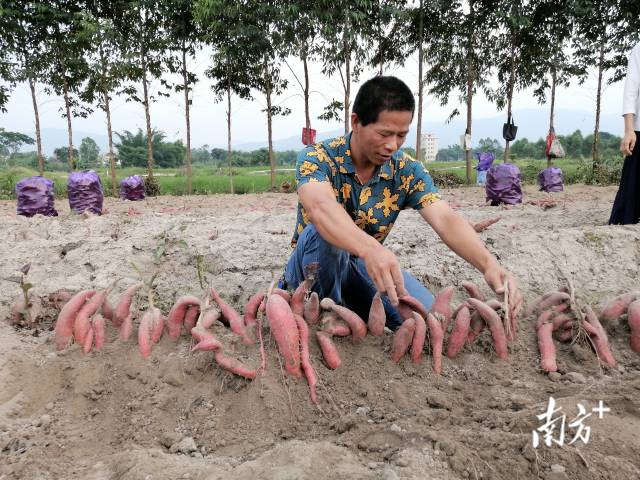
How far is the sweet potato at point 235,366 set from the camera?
167cm

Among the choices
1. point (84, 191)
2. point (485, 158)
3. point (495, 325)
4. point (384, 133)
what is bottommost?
point (495, 325)

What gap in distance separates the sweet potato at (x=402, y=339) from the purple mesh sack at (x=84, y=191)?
5.53 metres

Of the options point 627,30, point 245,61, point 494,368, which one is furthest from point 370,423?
point 627,30

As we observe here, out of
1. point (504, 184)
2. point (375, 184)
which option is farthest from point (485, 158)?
point (375, 184)

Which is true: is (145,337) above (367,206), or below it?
below

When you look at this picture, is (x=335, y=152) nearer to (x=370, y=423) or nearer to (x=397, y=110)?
(x=397, y=110)

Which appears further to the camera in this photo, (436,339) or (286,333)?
(436,339)

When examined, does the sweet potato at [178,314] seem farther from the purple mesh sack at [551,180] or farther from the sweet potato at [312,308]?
the purple mesh sack at [551,180]

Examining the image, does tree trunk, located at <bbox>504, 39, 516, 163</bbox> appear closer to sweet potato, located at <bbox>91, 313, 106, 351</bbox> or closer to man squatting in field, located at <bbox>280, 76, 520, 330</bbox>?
man squatting in field, located at <bbox>280, 76, 520, 330</bbox>

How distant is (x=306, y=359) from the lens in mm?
1701

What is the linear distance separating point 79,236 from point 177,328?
9.62ft

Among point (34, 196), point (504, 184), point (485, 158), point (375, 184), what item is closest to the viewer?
point (375, 184)

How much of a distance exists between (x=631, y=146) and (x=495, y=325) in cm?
264

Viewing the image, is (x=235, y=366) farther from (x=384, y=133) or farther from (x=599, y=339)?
(x=599, y=339)
